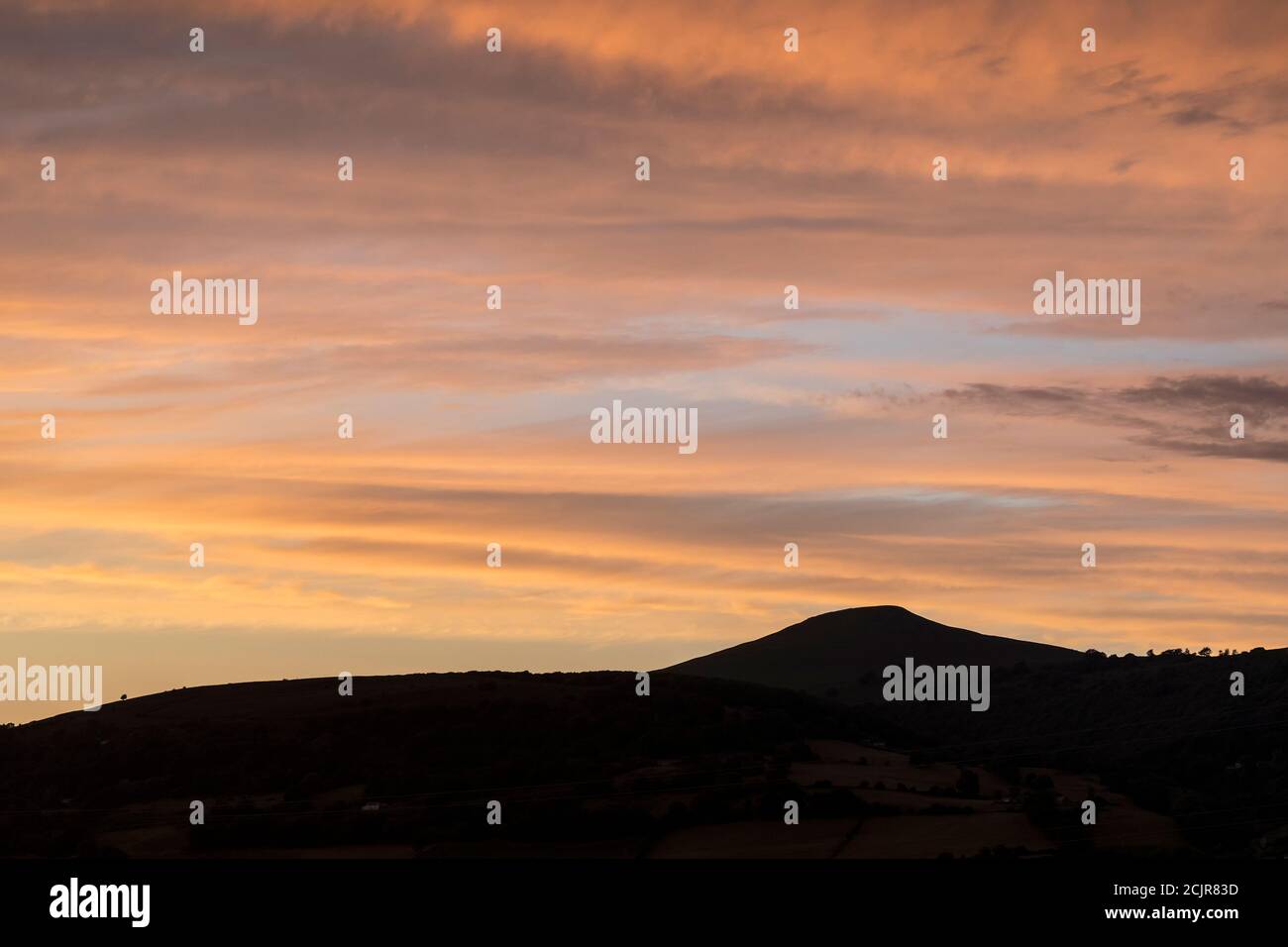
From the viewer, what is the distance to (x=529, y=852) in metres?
89.2

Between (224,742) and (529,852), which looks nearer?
(529,852)

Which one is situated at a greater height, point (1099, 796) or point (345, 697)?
point (345, 697)

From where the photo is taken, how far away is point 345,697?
13825 cm

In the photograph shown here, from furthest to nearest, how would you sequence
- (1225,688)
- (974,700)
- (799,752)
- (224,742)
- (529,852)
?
(974,700)
(1225,688)
(224,742)
(799,752)
(529,852)

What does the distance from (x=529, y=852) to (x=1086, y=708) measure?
83323 millimetres

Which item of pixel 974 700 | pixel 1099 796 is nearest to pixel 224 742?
pixel 1099 796
